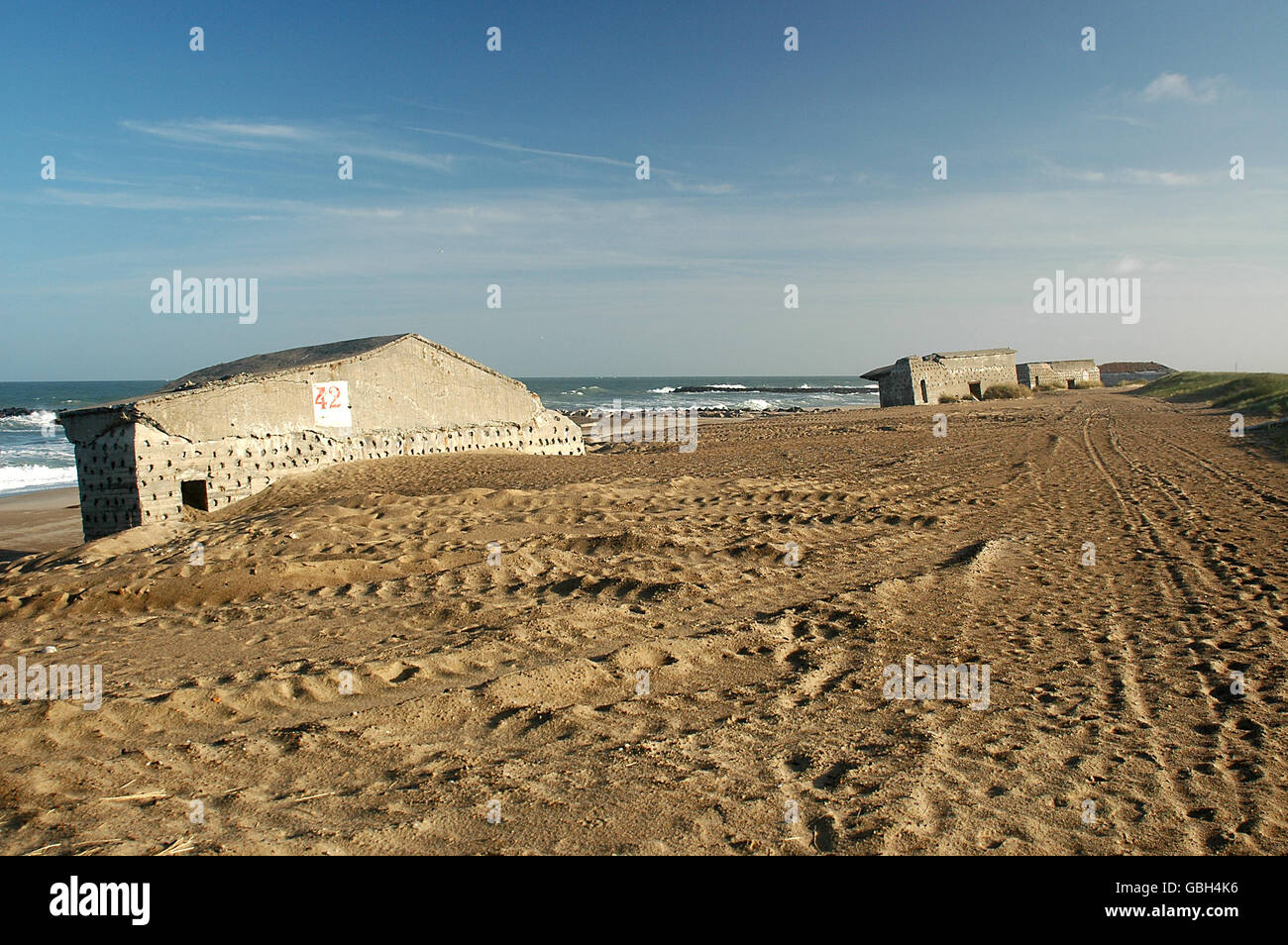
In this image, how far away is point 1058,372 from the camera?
166 feet

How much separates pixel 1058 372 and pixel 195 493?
168ft

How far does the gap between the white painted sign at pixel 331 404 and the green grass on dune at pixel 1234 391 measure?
2559 centimetres

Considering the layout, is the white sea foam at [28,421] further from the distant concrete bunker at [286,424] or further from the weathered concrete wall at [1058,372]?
the weathered concrete wall at [1058,372]

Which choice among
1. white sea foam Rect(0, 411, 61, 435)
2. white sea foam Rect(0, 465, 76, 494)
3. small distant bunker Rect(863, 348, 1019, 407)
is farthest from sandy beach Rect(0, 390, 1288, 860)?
white sea foam Rect(0, 411, 61, 435)

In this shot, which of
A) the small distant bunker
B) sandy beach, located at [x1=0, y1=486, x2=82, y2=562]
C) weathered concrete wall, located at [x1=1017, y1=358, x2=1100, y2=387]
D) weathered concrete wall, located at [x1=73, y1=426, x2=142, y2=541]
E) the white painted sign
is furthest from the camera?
weathered concrete wall, located at [x1=1017, y1=358, x2=1100, y2=387]

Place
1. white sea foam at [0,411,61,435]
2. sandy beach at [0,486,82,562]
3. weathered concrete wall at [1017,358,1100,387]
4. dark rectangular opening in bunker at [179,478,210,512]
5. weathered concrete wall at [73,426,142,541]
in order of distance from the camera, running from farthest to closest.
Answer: weathered concrete wall at [1017,358,1100,387] → white sea foam at [0,411,61,435] → sandy beach at [0,486,82,562] → dark rectangular opening in bunker at [179,478,210,512] → weathered concrete wall at [73,426,142,541]

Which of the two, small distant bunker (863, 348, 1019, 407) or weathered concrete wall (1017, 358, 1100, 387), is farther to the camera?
weathered concrete wall (1017, 358, 1100, 387)

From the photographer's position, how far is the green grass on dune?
2659cm

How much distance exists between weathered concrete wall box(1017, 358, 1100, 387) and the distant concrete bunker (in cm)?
3948

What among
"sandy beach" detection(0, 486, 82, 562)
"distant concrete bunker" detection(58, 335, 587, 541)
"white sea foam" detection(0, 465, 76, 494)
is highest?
"distant concrete bunker" detection(58, 335, 587, 541)

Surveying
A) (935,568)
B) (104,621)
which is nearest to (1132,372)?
(935,568)

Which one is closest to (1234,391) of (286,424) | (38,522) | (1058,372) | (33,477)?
(1058,372)

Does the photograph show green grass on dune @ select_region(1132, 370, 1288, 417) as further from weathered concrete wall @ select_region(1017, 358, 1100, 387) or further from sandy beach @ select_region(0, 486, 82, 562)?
sandy beach @ select_region(0, 486, 82, 562)
